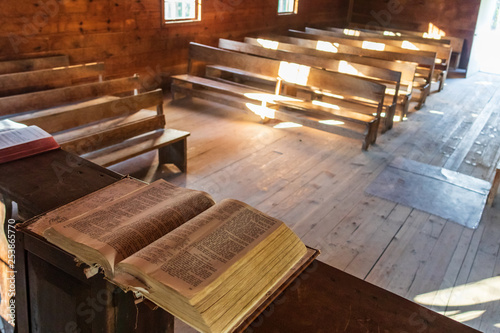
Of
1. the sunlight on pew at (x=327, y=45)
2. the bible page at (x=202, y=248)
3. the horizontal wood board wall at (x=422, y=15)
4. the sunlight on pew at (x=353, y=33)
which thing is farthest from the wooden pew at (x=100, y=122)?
the horizontal wood board wall at (x=422, y=15)

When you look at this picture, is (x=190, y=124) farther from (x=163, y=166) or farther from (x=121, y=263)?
(x=121, y=263)

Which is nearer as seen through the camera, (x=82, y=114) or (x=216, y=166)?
(x=82, y=114)

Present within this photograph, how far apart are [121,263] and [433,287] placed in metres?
2.16

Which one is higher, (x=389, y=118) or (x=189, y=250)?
(x=189, y=250)

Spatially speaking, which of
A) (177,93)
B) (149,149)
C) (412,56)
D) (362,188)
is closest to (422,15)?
(412,56)

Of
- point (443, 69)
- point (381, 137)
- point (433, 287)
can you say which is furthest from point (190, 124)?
point (443, 69)

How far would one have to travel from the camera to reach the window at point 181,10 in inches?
232

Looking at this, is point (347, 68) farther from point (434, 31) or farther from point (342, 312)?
point (434, 31)

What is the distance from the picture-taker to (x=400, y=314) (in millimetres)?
980

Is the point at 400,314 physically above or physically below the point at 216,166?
above

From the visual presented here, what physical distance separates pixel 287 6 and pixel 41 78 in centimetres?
552

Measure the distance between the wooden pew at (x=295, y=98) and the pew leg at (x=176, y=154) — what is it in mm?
1597

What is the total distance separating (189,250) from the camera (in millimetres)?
901

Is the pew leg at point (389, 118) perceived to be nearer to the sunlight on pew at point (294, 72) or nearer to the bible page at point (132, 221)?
the sunlight on pew at point (294, 72)
